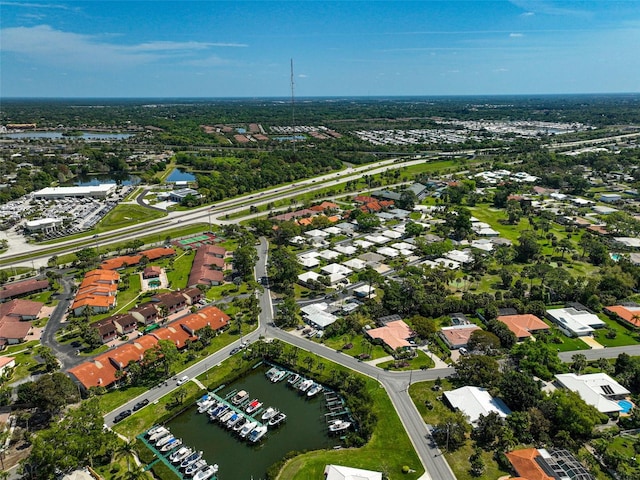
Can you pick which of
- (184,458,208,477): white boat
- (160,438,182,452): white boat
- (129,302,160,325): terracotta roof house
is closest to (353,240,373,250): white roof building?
(129,302,160,325): terracotta roof house

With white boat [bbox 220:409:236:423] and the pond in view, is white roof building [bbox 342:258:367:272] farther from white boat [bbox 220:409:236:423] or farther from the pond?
the pond

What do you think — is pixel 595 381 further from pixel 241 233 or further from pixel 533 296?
pixel 241 233

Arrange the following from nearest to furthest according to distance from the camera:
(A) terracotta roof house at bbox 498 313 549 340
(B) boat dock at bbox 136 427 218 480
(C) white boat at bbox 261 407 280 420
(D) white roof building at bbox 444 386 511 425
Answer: (B) boat dock at bbox 136 427 218 480
(D) white roof building at bbox 444 386 511 425
(C) white boat at bbox 261 407 280 420
(A) terracotta roof house at bbox 498 313 549 340

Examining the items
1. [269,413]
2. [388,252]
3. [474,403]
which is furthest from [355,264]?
[269,413]

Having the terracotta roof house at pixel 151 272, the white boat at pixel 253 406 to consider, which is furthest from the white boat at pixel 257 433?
the terracotta roof house at pixel 151 272

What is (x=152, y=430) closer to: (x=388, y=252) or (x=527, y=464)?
(x=527, y=464)

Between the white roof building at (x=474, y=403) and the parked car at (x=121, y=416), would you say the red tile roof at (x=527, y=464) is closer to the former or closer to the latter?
the white roof building at (x=474, y=403)

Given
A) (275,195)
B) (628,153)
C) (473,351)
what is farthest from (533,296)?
(628,153)
